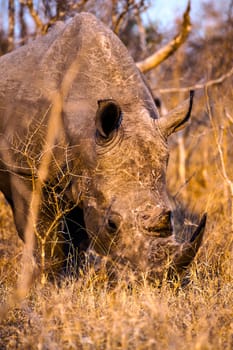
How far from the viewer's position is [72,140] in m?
6.63

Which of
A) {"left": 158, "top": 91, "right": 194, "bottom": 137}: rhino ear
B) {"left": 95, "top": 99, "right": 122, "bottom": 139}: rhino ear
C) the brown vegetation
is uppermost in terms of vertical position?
{"left": 95, "top": 99, "right": 122, "bottom": 139}: rhino ear

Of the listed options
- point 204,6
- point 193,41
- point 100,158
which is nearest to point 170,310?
point 100,158

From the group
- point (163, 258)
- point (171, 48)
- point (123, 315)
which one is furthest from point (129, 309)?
point (171, 48)

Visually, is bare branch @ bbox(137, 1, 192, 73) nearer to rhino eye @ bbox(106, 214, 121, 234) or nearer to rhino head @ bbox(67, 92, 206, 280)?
rhino head @ bbox(67, 92, 206, 280)

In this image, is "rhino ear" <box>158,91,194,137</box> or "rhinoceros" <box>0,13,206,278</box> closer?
"rhinoceros" <box>0,13,206,278</box>

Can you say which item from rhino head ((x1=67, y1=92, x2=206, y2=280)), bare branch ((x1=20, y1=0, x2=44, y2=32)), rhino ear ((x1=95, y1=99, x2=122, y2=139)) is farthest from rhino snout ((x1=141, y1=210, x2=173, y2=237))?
bare branch ((x1=20, y1=0, x2=44, y2=32))

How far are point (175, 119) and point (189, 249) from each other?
4.44ft

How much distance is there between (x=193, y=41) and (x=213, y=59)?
257 centimetres

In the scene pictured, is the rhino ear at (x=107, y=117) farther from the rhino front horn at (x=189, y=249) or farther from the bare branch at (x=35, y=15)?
the bare branch at (x=35, y=15)

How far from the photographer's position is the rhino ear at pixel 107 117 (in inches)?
237

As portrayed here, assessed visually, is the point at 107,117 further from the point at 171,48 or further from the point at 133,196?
the point at 171,48

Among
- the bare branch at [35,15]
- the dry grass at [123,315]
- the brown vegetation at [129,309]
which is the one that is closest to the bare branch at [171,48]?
the bare branch at [35,15]

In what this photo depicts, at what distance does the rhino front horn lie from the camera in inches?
217

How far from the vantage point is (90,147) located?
6391 mm
